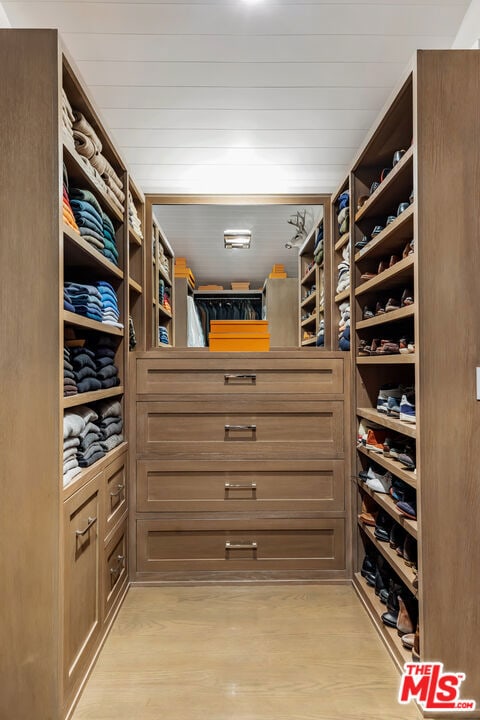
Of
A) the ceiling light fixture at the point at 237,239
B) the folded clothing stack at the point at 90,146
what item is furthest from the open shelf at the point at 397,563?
the folded clothing stack at the point at 90,146

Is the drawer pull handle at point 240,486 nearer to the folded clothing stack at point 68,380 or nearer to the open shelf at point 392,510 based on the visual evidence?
the open shelf at point 392,510

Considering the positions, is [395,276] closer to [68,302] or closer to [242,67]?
[242,67]

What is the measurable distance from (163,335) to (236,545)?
1.22m

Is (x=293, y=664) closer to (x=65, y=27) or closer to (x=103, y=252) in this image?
(x=103, y=252)

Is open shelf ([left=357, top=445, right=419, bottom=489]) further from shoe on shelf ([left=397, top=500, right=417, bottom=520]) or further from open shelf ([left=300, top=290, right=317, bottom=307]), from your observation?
open shelf ([left=300, top=290, right=317, bottom=307])

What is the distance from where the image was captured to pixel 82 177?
67.9 inches

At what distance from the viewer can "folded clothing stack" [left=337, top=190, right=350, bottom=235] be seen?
2.40 meters

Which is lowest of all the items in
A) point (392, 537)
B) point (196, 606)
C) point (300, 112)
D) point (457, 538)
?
point (196, 606)

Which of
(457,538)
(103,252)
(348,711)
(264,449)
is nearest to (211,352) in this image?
(264,449)

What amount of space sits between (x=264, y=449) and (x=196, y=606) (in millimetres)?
798

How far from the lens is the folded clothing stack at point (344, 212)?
240 cm

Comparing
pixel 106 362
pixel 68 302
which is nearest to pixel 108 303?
pixel 106 362

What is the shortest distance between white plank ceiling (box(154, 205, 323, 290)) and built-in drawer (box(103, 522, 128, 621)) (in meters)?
1.42

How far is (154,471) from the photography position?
2.35 meters
